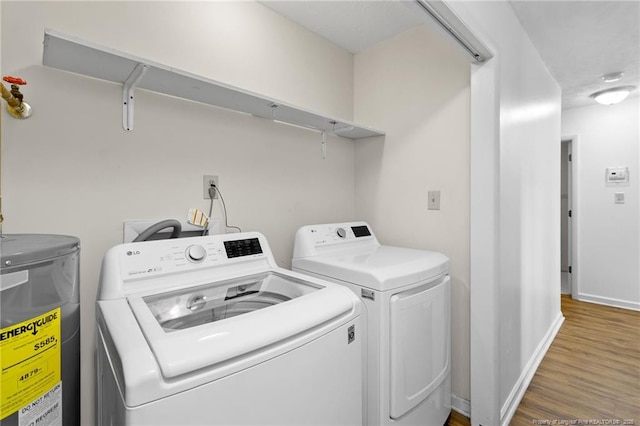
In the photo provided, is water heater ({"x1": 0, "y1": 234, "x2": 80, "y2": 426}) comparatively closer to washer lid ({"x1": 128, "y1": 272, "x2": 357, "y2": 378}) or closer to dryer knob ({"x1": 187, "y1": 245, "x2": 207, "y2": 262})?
washer lid ({"x1": 128, "y1": 272, "x2": 357, "y2": 378})

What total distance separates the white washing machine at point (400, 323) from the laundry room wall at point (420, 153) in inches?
8.9

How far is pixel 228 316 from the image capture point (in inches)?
42.2

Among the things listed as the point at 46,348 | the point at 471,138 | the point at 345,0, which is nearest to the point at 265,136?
the point at 345,0

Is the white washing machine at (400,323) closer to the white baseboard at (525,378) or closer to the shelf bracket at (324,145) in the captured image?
the white baseboard at (525,378)

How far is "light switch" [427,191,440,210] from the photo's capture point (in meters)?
1.91

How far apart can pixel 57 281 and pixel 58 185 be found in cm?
54

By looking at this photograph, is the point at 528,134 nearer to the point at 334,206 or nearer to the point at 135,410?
the point at 334,206

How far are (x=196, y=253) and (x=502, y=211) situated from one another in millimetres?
1532

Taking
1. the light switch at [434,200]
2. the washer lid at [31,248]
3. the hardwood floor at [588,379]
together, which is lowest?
the hardwood floor at [588,379]

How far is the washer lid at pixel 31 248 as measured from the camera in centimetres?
70

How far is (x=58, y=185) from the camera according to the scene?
1.17m

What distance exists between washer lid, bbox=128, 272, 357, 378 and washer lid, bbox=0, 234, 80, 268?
Result: 257 mm

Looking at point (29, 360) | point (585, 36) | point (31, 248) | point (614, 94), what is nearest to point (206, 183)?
point (31, 248)

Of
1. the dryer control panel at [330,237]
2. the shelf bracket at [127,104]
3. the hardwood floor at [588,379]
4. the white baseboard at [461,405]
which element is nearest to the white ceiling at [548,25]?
the shelf bracket at [127,104]
